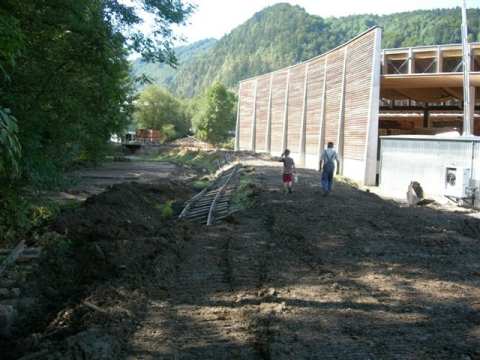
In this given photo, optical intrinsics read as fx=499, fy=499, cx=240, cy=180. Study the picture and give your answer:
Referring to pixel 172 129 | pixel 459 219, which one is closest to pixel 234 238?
pixel 459 219

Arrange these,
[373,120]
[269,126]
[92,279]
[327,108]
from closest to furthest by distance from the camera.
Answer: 1. [92,279]
2. [373,120]
3. [327,108]
4. [269,126]

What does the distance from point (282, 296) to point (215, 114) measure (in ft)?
226

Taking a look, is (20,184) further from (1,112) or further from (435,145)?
(435,145)

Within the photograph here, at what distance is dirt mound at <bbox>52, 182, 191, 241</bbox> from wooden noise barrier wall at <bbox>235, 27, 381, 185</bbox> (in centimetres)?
1256

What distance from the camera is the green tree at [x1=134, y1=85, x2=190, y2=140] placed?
93938 mm

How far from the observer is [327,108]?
1367 inches

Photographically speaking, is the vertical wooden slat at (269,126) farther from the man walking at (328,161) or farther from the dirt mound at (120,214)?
the man walking at (328,161)

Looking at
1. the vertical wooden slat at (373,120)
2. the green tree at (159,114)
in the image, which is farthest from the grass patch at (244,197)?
the green tree at (159,114)

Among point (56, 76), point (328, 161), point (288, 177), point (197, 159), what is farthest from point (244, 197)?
point (197, 159)

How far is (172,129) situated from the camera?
300ft

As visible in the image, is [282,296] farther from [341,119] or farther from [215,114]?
[215,114]

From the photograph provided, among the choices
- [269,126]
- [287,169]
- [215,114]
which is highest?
[215,114]

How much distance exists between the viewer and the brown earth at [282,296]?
15.9ft

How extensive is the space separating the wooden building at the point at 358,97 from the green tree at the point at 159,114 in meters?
46.1
